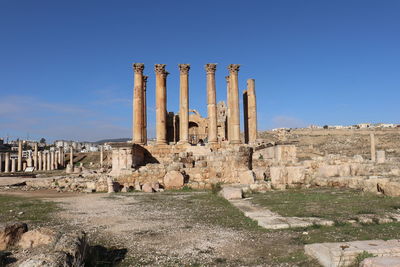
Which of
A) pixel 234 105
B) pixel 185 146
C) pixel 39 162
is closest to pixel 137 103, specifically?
pixel 185 146

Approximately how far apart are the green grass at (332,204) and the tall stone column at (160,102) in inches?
562

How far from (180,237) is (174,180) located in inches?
421

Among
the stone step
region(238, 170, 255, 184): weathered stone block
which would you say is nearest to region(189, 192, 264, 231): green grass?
the stone step

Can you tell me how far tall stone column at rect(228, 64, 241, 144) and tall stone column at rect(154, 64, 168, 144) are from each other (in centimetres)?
535

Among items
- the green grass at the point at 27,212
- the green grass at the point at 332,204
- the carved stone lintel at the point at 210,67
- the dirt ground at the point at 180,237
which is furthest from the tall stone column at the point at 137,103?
the green grass at the point at 332,204

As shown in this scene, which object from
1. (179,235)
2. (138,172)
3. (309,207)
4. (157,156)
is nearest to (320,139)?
(157,156)

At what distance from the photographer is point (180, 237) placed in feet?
22.4

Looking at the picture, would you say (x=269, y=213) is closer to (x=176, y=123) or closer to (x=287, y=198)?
(x=287, y=198)

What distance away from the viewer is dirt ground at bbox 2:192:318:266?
5391 mm

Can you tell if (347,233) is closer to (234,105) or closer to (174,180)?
(174,180)

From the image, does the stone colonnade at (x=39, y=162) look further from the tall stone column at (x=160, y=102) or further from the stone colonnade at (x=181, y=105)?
the tall stone column at (x=160, y=102)

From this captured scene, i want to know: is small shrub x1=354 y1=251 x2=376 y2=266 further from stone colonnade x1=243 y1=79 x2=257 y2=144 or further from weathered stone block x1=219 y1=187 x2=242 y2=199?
stone colonnade x1=243 y1=79 x2=257 y2=144

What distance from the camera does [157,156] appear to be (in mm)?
24172

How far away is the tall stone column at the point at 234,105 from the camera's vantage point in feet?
88.0
